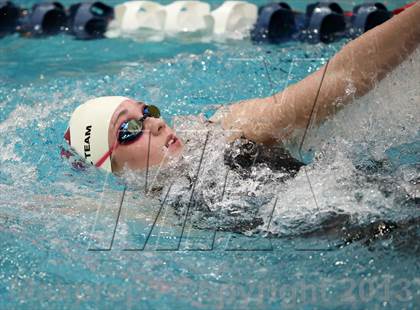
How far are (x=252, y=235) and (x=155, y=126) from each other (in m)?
0.60

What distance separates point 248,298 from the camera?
210cm

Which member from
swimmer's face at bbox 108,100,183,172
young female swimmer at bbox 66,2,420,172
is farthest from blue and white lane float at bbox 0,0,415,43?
swimmer's face at bbox 108,100,183,172

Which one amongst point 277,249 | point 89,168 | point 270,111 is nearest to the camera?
point 277,249

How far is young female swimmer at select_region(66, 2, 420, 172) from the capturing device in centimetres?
240

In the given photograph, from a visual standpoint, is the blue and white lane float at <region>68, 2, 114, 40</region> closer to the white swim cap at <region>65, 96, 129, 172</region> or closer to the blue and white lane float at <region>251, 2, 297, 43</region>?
the blue and white lane float at <region>251, 2, 297, 43</region>

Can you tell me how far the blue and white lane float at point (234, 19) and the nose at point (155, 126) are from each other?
2274 millimetres

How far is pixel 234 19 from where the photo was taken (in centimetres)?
502

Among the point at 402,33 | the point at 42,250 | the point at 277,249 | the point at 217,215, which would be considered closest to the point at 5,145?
the point at 42,250

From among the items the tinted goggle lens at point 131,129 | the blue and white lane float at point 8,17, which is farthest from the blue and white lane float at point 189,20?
the tinted goggle lens at point 131,129

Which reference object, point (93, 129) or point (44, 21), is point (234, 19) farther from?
point (93, 129)

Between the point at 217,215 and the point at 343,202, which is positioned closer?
the point at 343,202

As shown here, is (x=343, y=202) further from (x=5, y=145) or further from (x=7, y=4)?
(x=7, y=4)

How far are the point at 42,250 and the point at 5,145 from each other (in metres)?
1.14

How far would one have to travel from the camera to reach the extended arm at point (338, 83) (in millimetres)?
2375
